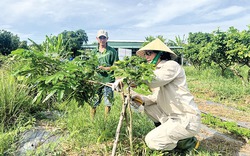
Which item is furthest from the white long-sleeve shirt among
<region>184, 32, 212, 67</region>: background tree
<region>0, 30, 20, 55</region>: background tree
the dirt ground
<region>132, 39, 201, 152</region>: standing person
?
<region>0, 30, 20, 55</region>: background tree

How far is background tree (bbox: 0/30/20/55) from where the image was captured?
2152cm

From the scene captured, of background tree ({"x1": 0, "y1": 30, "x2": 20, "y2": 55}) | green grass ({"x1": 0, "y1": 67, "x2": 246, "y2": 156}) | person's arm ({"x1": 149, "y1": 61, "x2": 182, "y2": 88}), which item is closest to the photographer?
person's arm ({"x1": 149, "y1": 61, "x2": 182, "y2": 88})

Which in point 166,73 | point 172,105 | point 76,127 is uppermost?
point 166,73

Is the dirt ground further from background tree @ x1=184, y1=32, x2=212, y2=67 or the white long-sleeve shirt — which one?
background tree @ x1=184, y1=32, x2=212, y2=67

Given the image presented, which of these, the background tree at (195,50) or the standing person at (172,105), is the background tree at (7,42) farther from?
the standing person at (172,105)

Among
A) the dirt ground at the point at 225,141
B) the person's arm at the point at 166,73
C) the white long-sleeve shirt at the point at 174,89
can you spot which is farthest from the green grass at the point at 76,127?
the person's arm at the point at 166,73

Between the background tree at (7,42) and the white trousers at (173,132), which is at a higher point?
the background tree at (7,42)

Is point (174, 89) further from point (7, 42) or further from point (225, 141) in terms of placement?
point (7, 42)

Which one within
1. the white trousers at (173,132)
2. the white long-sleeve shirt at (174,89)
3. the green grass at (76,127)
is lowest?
the green grass at (76,127)

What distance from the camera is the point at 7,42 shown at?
22125mm

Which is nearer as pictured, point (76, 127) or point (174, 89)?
point (174, 89)

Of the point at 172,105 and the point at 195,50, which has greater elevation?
the point at 195,50

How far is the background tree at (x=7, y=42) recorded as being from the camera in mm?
21516

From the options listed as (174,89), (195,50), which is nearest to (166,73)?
(174,89)
